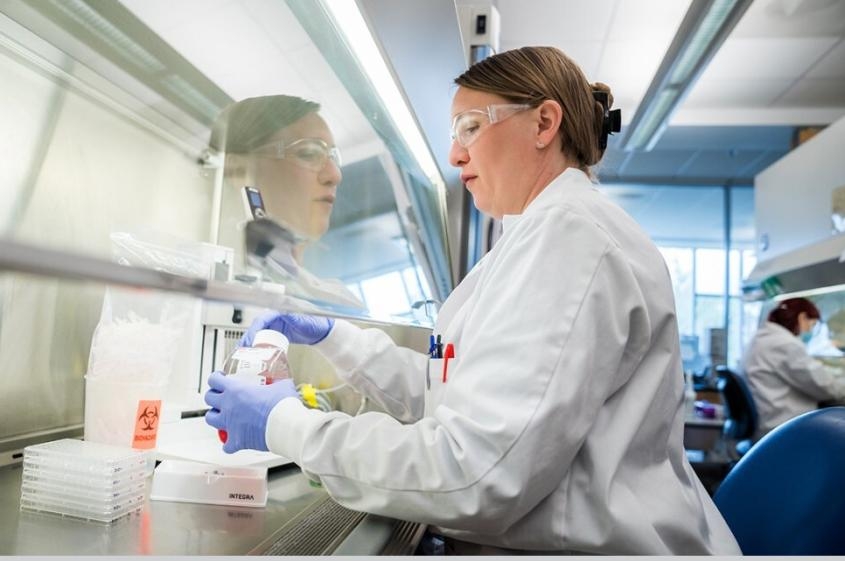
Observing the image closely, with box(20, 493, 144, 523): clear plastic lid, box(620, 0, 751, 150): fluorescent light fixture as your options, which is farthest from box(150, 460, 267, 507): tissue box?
box(620, 0, 751, 150): fluorescent light fixture

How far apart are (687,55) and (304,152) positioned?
5.81ft

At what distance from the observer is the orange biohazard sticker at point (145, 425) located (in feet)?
3.54

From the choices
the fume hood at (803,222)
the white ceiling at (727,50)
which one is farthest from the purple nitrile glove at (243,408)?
the fume hood at (803,222)

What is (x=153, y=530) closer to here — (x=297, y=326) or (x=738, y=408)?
(x=297, y=326)

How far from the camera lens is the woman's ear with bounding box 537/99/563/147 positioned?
127cm

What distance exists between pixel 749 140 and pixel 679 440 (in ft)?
20.0

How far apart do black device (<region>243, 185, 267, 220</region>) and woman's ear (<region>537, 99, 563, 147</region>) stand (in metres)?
0.62

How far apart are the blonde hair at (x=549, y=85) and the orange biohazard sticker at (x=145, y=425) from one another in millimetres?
941

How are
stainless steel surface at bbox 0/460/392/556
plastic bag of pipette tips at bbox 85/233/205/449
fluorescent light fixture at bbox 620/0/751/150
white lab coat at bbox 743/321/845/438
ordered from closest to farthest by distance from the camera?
stainless steel surface at bbox 0/460/392/556
plastic bag of pipette tips at bbox 85/233/205/449
fluorescent light fixture at bbox 620/0/751/150
white lab coat at bbox 743/321/845/438

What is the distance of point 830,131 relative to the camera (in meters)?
4.14

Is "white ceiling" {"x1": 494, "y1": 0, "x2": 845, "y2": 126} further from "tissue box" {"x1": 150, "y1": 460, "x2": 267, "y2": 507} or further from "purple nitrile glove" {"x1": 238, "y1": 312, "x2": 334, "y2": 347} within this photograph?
"tissue box" {"x1": 150, "y1": 460, "x2": 267, "y2": 507}

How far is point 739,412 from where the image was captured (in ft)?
14.5

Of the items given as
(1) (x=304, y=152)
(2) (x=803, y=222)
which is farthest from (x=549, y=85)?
(2) (x=803, y=222)

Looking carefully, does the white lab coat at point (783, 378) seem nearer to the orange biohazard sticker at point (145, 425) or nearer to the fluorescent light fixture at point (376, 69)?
the fluorescent light fixture at point (376, 69)
